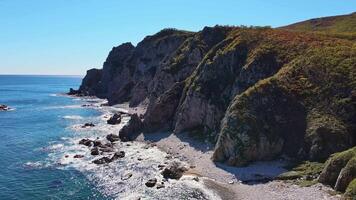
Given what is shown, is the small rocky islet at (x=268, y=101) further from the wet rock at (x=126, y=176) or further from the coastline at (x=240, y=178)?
the wet rock at (x=126, y=176)

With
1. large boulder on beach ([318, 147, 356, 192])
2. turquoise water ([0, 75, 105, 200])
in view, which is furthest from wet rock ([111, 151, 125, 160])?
large boulder on beach ([318, 147, 356, 192])

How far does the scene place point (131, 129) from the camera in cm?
9675

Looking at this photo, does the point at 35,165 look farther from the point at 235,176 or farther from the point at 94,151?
the point at 235,176

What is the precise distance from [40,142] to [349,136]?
214ft

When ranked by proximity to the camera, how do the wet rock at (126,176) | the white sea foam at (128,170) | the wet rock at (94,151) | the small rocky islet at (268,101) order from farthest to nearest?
the wet rock at (94,151), the wet rock at (126,176), the small rocky islet at (268,101), the white sea foam at (128,170)

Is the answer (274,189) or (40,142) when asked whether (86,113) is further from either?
(274,189)

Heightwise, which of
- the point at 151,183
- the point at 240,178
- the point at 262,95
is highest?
the point at 262,95

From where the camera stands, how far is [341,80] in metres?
72.4

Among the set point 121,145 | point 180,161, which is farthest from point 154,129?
point 180,161

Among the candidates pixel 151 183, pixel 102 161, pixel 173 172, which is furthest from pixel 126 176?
pixel 102 161

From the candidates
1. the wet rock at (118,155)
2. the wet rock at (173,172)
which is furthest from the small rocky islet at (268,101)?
the wet rock at (118,155)

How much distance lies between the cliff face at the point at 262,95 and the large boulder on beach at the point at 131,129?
1907 mm

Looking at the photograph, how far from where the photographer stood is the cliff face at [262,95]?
6681cm

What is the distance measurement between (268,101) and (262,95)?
155 centimetres
